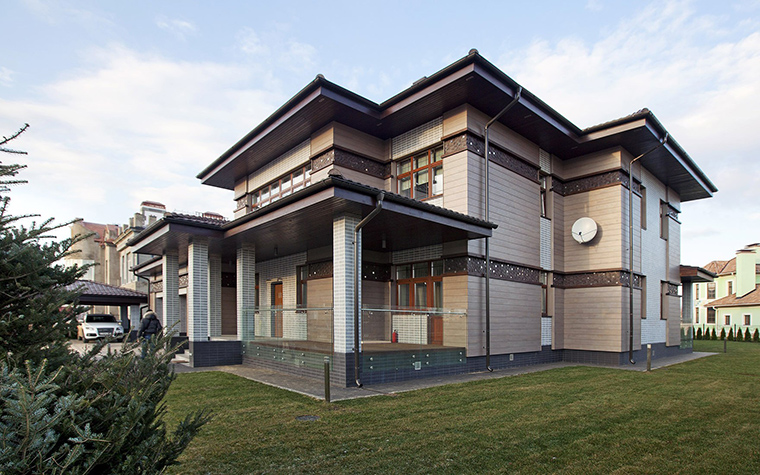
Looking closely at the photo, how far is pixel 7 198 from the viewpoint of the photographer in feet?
10.0

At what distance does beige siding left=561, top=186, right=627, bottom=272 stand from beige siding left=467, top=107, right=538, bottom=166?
249cm

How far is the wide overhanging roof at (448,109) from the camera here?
1212 cm

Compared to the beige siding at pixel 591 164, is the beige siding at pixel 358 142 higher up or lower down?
higher up

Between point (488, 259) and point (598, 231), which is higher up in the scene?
point (598, 231)

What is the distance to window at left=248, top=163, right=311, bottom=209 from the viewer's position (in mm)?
15938

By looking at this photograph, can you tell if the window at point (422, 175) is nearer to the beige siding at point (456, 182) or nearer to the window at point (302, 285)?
the beige siding at point (456, 182)

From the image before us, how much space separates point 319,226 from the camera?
11.8m

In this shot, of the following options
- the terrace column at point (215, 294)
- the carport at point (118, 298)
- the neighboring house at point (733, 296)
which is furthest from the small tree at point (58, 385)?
the neighboring house at point (733, 296)

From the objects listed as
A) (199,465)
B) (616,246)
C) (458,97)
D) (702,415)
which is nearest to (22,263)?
(199,465)

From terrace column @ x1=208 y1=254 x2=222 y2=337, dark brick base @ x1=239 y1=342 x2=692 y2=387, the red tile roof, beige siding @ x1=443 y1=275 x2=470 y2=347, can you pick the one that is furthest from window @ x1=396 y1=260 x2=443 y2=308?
the red tile roof

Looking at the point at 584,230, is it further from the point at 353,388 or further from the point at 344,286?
the point at 353,388

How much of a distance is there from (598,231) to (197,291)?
12994 millimetres

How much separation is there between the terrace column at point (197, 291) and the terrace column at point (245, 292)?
972 mm

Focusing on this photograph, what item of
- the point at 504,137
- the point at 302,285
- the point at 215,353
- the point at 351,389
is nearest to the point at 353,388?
the point at 351,389
